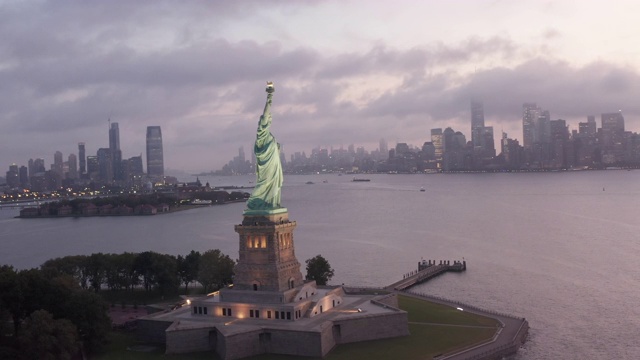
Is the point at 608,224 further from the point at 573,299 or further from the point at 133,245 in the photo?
the point at 133,245

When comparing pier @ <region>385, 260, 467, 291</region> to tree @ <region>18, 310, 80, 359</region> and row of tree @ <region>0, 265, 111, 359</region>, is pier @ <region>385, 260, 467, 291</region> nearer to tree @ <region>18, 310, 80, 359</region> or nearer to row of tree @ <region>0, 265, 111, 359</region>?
row of tree @ <region>0, 265, 111, 359</region>

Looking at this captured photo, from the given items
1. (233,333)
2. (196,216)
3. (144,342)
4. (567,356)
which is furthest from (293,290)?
(196,216)

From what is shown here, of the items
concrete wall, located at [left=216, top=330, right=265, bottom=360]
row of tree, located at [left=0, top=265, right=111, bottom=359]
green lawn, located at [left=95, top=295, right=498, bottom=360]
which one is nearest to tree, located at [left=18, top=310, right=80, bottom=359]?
row of tree, located at [left=0, top=265, right=111, bottom=359]

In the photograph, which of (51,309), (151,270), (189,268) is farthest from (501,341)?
(151,270)

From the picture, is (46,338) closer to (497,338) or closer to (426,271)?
A: (497,338)

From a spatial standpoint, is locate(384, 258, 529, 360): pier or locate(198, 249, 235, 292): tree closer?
locate(384, 258, 529, 360): pier

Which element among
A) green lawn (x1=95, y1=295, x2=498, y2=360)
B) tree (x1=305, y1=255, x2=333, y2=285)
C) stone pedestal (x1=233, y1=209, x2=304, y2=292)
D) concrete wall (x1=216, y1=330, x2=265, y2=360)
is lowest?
green lawn (x1=95, y1=295, x2=498, y2=360)

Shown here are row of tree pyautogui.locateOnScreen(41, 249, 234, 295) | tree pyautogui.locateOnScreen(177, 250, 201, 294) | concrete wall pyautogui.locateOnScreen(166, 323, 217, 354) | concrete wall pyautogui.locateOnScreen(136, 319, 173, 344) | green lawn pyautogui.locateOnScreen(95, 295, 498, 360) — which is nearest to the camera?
green lawn pyautogui.locateOnScreen(95, 295, 498, 360)

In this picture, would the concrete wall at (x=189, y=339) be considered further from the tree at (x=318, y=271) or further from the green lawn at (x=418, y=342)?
the tree at (x=318, y=271)
